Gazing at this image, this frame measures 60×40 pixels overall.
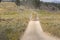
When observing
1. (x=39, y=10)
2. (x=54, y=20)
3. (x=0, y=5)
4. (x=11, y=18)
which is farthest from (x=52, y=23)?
(x=0, y=5)

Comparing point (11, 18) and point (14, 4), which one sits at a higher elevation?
point (14, 4)

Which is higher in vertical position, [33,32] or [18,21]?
[18,21]

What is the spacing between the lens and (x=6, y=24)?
8.82 ft

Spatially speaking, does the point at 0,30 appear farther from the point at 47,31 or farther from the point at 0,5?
the point at 47,31

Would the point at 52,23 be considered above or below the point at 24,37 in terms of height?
above

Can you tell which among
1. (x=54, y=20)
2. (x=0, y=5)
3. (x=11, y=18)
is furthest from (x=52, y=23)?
(x=0, y=5)

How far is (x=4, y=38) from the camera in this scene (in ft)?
8.56

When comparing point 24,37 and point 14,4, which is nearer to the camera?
point 24,37

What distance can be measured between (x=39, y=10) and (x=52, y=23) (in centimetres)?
32

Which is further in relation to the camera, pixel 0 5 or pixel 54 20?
pixel 0 5

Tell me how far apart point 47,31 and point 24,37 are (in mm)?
351

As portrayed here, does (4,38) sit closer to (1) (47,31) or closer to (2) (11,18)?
(2) (11,18)

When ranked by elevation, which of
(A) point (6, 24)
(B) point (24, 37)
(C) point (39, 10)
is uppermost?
(C) point (39, 10)

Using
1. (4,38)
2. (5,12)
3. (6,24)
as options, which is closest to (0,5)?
(5,12)
